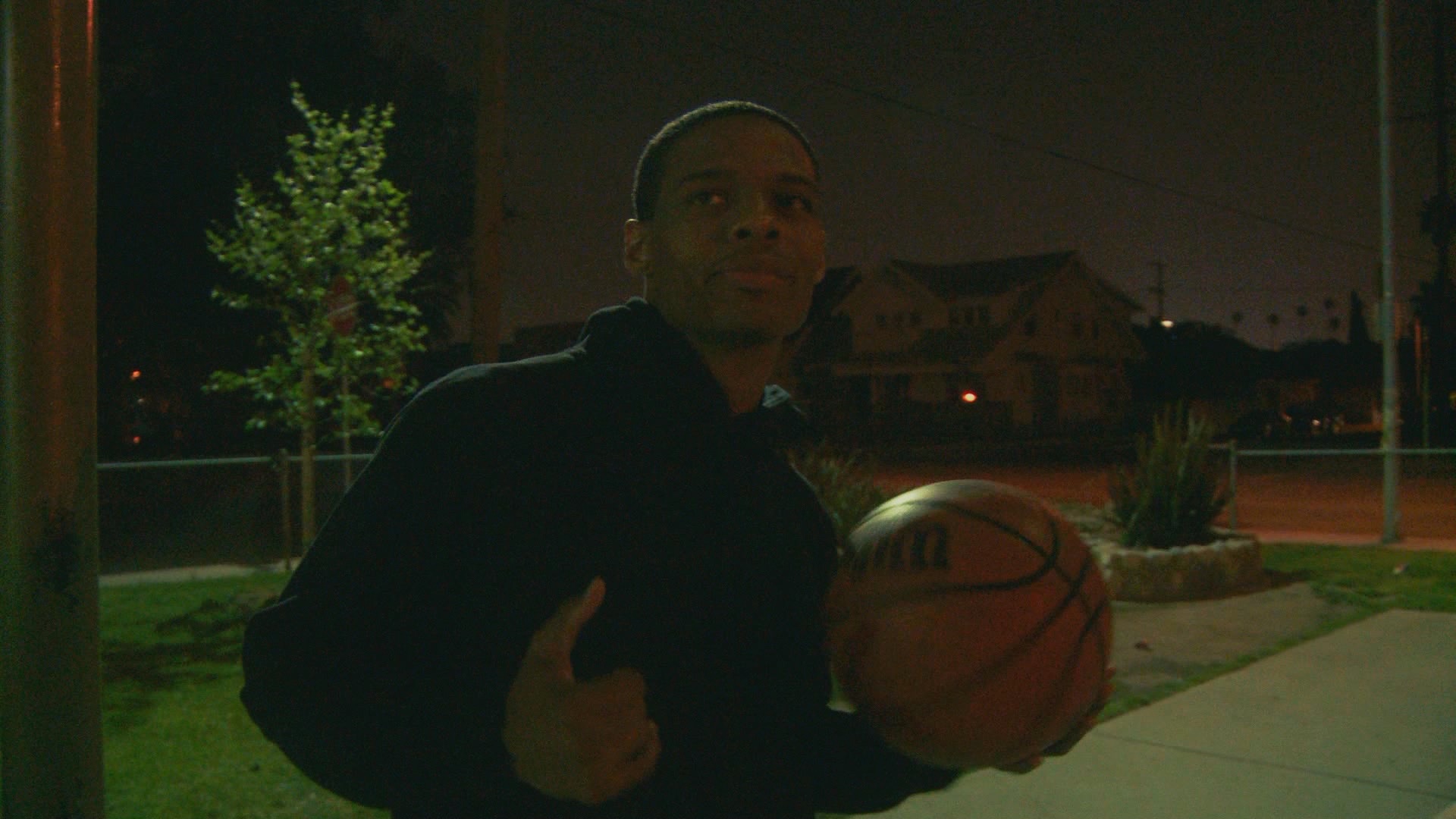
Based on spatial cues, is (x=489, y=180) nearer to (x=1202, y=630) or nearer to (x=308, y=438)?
(x=308, y=438)

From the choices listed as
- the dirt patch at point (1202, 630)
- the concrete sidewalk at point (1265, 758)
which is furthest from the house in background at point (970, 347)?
the concrete sidewalk at point (1265, 758)

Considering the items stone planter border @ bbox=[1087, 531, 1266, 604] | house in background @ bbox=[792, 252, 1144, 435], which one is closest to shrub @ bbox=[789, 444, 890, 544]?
stone planter border @ bbox=[1087, 531, 1266, 604]

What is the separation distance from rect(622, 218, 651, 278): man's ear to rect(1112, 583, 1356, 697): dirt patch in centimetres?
546

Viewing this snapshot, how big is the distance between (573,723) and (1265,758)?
195 inches

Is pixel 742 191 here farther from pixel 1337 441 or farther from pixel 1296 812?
pixel 1337 441

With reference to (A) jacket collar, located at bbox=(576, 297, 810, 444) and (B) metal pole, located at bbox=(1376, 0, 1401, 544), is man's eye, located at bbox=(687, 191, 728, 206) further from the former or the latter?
(B) metal pole, located at bbox=(1376, 0, 1401, 544)

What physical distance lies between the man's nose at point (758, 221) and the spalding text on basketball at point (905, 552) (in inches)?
22.7

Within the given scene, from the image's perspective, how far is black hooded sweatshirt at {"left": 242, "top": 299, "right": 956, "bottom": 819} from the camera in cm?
139

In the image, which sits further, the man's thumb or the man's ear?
the man's ear

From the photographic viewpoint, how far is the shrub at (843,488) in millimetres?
8547

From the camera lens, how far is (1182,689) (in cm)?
658

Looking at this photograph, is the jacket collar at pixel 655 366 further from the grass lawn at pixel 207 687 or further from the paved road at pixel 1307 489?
the paved road at pixel 1307 489

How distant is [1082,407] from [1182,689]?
159 feet

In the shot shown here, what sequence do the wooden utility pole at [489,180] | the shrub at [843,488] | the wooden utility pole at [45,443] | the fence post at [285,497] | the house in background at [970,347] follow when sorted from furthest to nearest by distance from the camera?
the house in background at [970,347] → the fence post at [285,497] → the shrub at [843,488] → the wooden utility pole at [489,180] → the wooden utility pole at [45,443]
